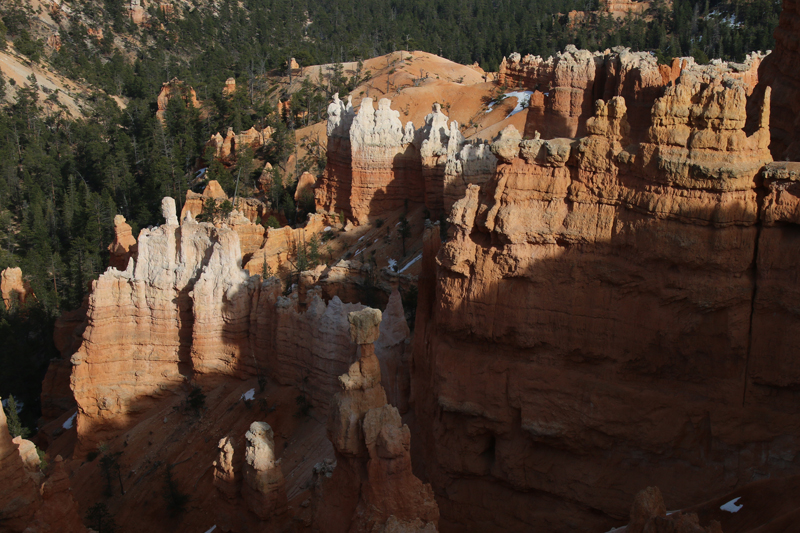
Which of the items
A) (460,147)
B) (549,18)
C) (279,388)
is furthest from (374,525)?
(549,18)

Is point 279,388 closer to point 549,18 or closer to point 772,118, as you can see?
point 772,118

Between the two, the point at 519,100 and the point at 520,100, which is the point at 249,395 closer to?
the point at 520,100

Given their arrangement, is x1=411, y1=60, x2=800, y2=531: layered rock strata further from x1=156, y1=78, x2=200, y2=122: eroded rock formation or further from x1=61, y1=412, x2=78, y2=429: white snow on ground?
x1=156, y1=78, x2=200, y2=122: eroded rock formation

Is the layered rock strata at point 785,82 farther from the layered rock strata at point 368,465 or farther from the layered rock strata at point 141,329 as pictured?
the layered rock strata at point 141,329

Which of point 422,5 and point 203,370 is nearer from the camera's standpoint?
point 203,370

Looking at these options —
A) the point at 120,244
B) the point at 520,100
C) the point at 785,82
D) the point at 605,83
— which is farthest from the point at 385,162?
the point at 785,82

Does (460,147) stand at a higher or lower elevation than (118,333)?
higher
